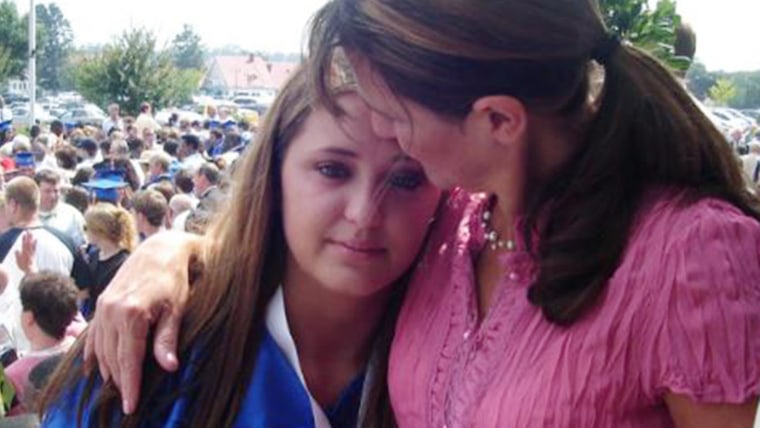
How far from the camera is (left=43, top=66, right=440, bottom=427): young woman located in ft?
5.58

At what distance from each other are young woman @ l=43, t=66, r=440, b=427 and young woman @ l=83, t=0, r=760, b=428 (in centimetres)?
18

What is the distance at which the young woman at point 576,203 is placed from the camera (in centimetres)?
122

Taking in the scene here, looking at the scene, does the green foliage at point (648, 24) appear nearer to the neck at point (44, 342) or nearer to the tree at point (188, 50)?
the neck at point (44, 342)

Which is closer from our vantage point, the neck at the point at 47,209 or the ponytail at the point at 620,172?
the ponytail at the point at 620,172

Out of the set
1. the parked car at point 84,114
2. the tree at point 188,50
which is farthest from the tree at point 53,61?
the parked car at point 84,114

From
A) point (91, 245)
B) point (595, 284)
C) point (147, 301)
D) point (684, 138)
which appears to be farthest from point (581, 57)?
point (91, 245)

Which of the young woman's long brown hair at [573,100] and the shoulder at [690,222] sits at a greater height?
the young woman's long brown hair at [573,100]

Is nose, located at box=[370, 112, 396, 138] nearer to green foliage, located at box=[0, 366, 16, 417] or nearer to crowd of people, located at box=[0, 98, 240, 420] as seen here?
crowd of people, located at box=[0, 98, 240, 420]

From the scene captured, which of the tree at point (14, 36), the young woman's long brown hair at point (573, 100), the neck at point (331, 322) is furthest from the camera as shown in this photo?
the tree at point (14, 36)

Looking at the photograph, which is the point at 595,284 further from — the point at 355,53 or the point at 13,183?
the point at 13,183

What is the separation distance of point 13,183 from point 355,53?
450cm

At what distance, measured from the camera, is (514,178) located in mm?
1477

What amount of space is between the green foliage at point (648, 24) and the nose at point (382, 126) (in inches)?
15.8

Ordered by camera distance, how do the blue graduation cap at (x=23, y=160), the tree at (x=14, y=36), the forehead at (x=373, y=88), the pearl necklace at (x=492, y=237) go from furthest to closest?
the tree at (x=14, y=36) < the blue graduation cap at (x=23, y=160) < the pearl necklace at (x=492, y=237) < the forehead at (x=373, y=88)
